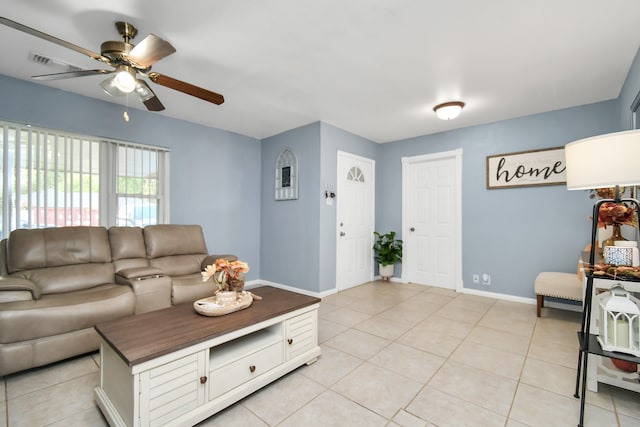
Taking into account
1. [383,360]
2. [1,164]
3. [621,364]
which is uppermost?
[1,164]

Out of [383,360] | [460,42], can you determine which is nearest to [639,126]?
[460,42]

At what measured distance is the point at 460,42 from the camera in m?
2.21

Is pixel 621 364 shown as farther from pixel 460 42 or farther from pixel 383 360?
pixel 460 42

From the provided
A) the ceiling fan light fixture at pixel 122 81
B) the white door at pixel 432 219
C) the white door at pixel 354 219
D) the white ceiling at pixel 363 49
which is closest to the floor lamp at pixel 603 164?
the white ceiling at pixel 363 49

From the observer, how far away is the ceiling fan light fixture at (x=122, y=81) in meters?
2.02

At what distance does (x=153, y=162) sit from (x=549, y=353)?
4.81 m

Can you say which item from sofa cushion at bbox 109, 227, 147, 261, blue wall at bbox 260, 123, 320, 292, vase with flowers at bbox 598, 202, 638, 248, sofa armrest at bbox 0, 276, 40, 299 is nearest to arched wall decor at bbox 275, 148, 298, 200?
blue wall at bbox 260, 123, 320, 292

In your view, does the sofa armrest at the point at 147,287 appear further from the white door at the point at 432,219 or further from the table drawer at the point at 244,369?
the white door at the point at 432,219

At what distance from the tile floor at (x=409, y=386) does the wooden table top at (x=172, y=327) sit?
50 centimetres

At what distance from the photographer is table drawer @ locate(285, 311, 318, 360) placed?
207 cm

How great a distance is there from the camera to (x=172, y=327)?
1693 mm

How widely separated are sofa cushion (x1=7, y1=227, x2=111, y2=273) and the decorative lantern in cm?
413

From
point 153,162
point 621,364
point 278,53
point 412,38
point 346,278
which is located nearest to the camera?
point 621,364

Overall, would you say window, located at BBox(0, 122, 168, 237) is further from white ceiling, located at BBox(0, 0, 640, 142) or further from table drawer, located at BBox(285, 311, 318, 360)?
table drawer, located at BBox(285, 311, 318, 360)
